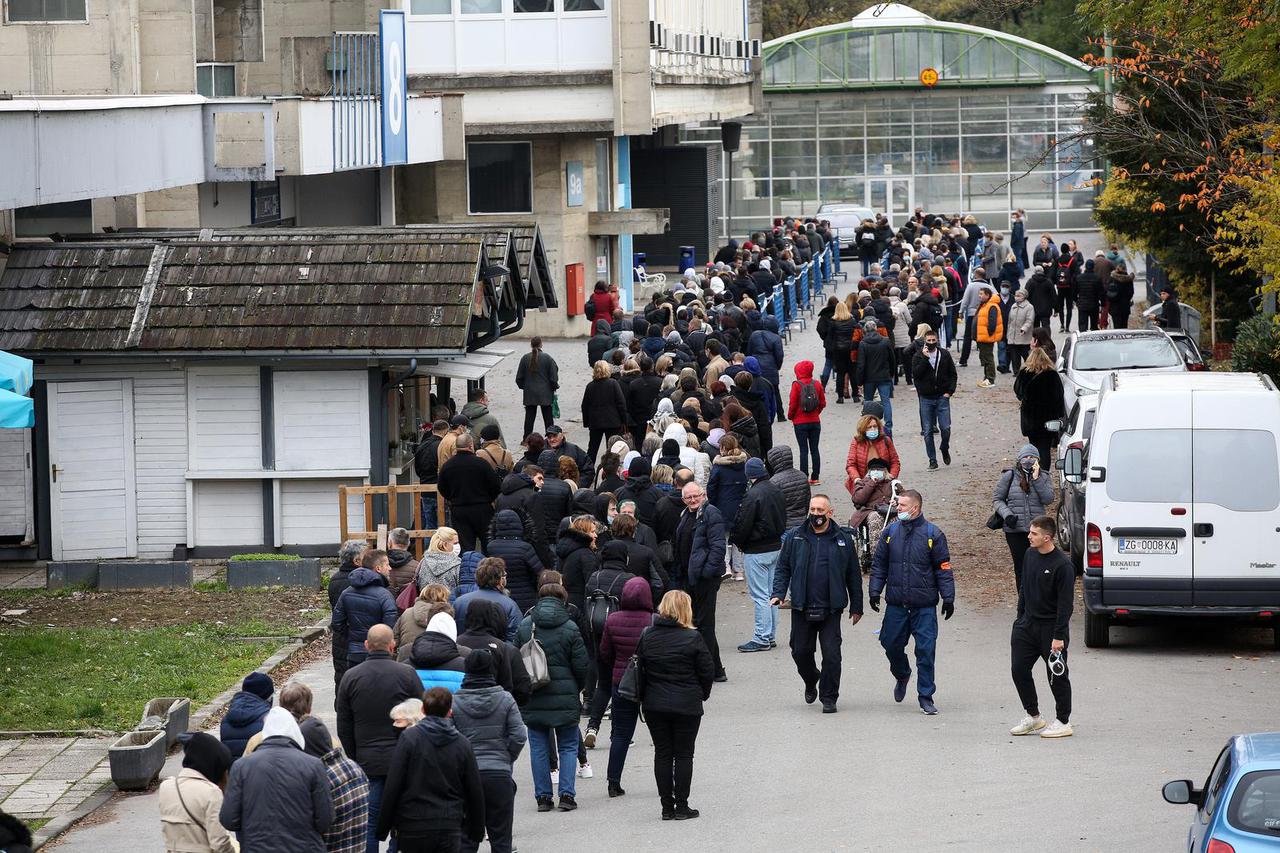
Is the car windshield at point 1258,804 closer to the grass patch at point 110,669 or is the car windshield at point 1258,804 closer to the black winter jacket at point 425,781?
the black winter jacket at point 425,781

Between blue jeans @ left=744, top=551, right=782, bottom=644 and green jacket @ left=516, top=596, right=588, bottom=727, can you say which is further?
blue jeans @ left=744, top=551, right=782, bottom=644

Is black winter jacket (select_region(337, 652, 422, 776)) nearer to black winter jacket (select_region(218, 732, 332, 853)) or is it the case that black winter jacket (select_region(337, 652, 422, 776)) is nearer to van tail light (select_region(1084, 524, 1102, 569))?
black winter jacket (select_region(218, 732, 332, 853))

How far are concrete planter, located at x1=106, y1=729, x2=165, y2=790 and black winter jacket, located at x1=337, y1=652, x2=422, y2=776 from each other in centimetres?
262

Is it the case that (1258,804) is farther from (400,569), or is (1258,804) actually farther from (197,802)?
(400,569)

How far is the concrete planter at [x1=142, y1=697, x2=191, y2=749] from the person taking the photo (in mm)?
12750

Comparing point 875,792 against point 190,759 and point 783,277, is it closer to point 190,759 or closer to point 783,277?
point 190,759

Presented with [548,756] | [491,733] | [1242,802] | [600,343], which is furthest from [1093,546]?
[600,343]

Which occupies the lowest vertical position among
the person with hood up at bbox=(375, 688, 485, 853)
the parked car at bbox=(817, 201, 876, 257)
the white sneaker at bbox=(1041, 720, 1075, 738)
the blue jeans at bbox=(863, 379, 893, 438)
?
the white sneaker at bbox=(1041, 720, 1075, 738)

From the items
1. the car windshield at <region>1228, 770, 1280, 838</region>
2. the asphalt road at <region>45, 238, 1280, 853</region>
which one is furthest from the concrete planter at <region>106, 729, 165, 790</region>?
the car windshield at <region>1228, 770, 1280, 838</region>

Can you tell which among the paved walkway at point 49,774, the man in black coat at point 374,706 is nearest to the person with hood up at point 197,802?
the man in black coat at point 374,706

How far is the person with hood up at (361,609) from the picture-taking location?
12.2m

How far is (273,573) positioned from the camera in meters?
18.5

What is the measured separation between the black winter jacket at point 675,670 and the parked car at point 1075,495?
290 inches

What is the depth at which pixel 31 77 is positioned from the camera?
81.8 feet
